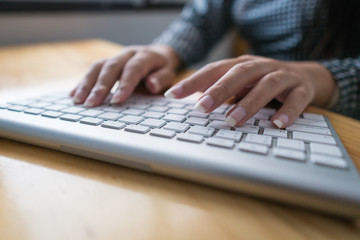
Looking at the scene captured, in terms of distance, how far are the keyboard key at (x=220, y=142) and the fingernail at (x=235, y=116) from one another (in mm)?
44

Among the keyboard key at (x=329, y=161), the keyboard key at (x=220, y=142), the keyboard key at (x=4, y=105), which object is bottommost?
the keyboard key at (x=329, y=161)

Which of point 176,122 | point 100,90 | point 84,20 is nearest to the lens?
point 176,122

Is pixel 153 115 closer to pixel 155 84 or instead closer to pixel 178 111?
pixel 178 111

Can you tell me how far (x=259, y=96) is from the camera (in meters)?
0.35

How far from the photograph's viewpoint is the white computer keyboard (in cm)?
24

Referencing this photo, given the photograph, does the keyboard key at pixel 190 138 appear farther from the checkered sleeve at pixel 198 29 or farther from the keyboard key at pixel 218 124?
the checkered sleeve at pixel 198 29

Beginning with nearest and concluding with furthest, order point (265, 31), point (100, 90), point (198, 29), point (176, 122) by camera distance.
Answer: point (176, 122), point (100, 90), point (265, 31), point (198, 29)

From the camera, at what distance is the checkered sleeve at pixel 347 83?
0.50 meters

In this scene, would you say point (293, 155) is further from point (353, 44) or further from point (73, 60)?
point (73, 60)

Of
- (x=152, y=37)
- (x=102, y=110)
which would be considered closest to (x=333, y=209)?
(x=102, y=110)

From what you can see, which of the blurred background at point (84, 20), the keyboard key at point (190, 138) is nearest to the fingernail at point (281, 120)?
the keyboard key at point (190, 138)

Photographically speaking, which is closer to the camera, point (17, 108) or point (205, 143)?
point (205, 143)

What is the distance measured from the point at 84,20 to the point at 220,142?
131cm

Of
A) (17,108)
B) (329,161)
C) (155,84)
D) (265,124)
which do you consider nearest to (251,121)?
(265,124)
